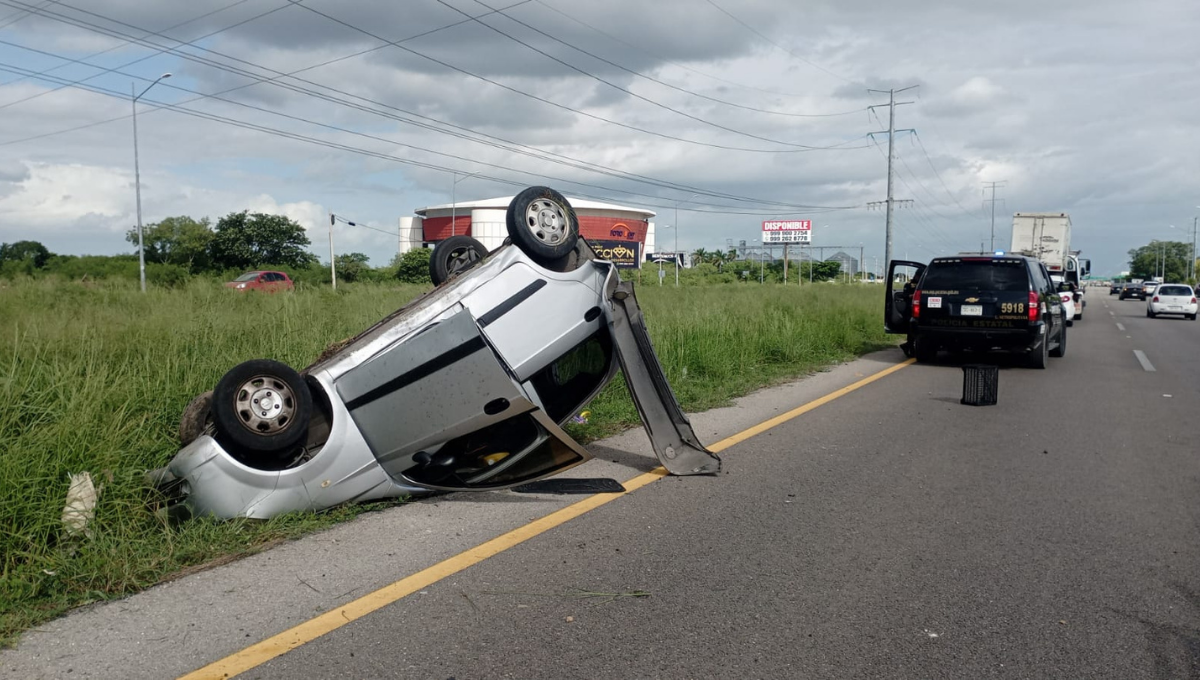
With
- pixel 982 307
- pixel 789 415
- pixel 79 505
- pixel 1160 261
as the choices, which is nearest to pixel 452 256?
pixel 79 505

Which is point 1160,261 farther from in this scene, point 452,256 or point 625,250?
point 452,256

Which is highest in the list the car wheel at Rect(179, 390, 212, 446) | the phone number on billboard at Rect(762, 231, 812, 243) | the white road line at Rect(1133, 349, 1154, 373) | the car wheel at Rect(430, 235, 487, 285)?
the phone number on billboard at Rect(762, 231, 812, 243)

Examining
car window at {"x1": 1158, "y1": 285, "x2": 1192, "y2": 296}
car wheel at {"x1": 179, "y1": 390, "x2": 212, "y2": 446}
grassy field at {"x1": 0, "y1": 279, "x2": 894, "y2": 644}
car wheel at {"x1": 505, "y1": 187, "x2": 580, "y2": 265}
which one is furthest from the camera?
car window at {"x1": 1158, "y1": 285, "x2": 1192, "y2": 296}

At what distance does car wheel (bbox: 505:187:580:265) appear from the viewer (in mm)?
5844

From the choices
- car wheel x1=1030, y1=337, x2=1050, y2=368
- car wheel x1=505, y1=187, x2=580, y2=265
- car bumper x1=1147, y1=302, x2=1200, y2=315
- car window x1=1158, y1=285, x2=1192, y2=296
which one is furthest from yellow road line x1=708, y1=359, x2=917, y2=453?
car window x1=1158, y1=285, x2=1192, y2=296

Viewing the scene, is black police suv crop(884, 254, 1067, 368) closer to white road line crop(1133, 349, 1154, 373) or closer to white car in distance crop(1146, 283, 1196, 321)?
white road line crop(1133, 349, 1154, 373)

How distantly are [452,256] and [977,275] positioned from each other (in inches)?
380

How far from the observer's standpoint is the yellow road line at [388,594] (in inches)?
137

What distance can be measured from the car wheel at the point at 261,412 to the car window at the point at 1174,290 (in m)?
37.9

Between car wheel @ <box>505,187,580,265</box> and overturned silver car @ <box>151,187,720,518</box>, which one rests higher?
car wheel @ <box>505,187,580,265</box>

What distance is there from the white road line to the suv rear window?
106 inches

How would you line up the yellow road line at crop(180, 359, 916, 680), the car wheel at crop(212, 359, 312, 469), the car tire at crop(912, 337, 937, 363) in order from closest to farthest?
the yellow road line at crop(180, 359, 916, 680), the car wheel at crop(212, 359, 312, 469), the car tire at crop(912, 337, 937, 363)

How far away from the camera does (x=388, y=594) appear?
4156 millimetres

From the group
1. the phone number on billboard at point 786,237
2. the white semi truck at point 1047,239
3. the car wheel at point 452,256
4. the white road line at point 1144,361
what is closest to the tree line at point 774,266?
the phone number on billboard at point 786,237
